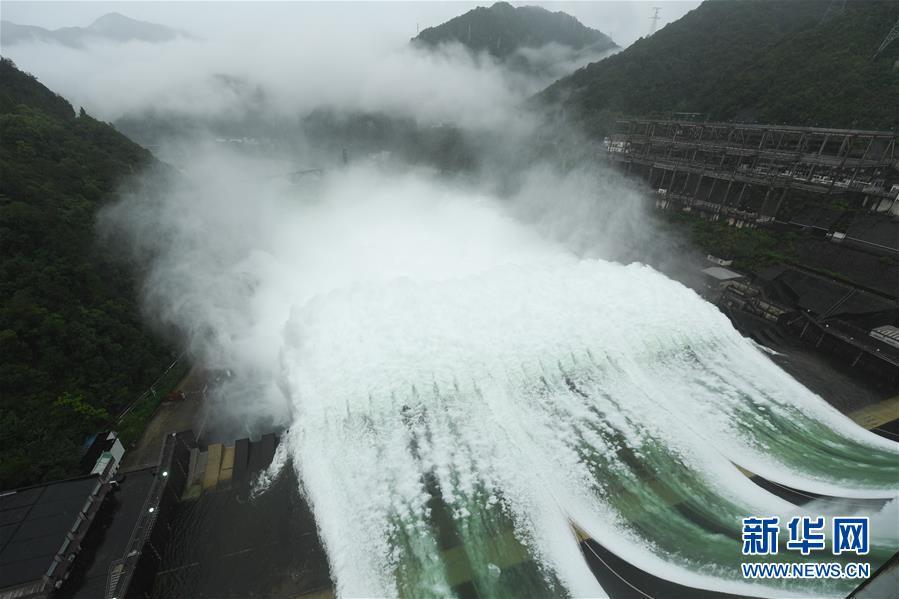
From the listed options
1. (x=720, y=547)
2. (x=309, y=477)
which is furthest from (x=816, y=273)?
(x=309, y=477)

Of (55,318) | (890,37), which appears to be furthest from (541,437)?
(890,37)

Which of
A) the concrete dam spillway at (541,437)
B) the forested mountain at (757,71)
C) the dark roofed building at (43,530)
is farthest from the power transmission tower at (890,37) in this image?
the dark roofed building at (43,530)

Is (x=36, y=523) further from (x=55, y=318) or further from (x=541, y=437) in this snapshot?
(x=541, y=437)

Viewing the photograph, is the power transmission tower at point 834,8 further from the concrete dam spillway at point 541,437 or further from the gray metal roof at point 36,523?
the gray metal roof at point 36,523

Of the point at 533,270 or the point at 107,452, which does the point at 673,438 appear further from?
the point at 107,452

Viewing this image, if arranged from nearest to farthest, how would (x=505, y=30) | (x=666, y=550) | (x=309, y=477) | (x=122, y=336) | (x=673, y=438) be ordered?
(x=666, y=550), (x=309, y=477), (x=673, y=438), (x=122, y=336), (x=505, y=30)

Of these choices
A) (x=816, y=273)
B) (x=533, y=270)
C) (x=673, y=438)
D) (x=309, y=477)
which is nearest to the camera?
(x=309, y=477)

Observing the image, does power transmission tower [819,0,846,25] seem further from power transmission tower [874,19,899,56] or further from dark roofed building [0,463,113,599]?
dark roofed building [0,463,113,599]
